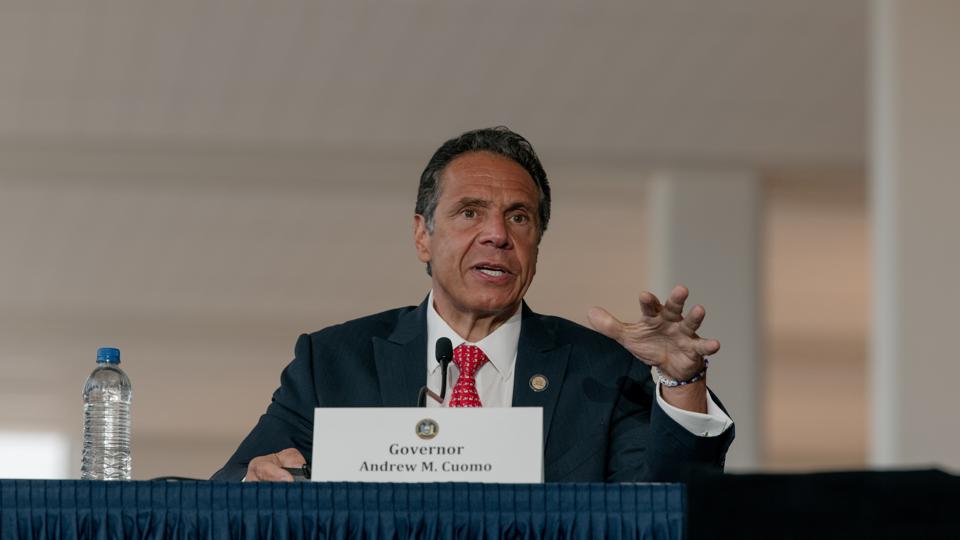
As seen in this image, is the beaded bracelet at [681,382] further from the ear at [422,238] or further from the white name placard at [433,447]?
the ear at [422,238]

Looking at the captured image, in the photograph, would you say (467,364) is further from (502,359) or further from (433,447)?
(433,447)

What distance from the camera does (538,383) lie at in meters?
2.69

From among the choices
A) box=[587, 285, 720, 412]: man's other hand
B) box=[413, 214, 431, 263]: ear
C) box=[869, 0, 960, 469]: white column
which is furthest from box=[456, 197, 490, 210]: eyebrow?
box=[869, 0, 960, 469]: white column

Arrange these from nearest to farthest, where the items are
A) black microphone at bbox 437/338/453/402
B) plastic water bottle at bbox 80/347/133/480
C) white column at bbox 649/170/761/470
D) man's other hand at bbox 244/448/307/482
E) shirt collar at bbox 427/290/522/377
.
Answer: man's other hand at bbox 244/448/307/482 < black microphone at bbox 437/338/453/402 < plastic water bottle at bbox 80/347/133/480 < shirt collar at bbox 427/290/522/377 < white column at bbox 649/170/761/470

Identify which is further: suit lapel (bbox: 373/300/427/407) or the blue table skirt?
suit lapel (bbox: 373/300/427/407)

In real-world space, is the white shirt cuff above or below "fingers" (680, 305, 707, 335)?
below

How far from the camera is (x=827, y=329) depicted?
44.6ft

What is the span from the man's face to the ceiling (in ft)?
16.4

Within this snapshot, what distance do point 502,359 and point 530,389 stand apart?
0.43 feet

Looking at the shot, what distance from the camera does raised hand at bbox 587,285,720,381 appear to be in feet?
7.41

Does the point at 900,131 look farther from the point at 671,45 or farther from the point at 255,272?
the point at 255,272

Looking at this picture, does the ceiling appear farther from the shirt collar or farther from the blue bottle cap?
the blue bottle cap

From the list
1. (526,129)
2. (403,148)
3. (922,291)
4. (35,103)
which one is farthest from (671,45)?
(35,103)

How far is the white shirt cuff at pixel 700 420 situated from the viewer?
7.52 ft
